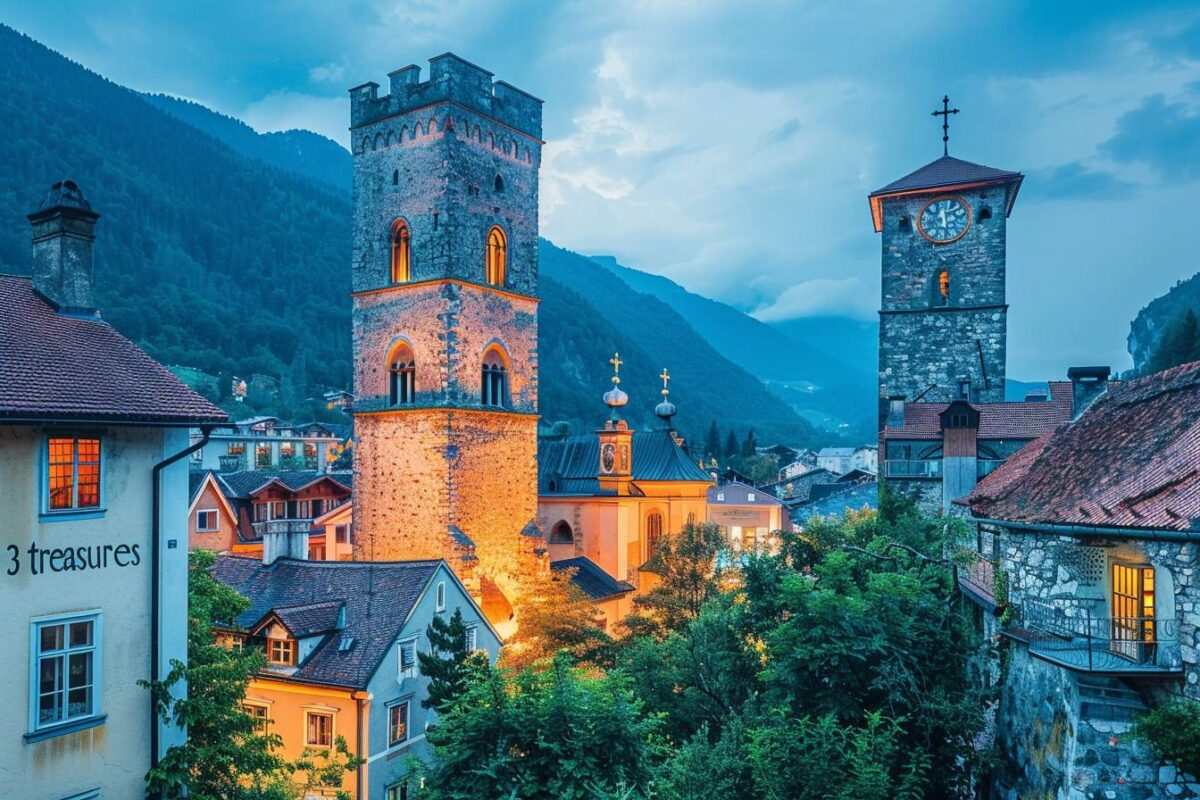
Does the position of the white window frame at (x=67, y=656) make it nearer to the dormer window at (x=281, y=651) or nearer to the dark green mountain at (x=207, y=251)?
the dormer window at (x=281, y=651)

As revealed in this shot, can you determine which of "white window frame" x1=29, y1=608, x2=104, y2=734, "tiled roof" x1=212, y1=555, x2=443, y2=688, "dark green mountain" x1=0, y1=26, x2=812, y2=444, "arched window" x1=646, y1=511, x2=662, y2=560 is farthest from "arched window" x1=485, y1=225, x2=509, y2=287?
"dark green mountain" x1=0, y1=26, x2=812, y2=444

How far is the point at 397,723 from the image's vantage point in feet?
77.0

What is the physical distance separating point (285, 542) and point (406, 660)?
7.77m

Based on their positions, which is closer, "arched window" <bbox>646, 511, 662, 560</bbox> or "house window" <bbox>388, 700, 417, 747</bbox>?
"house window" <bbox>388, 700, 417, 747</bbox>

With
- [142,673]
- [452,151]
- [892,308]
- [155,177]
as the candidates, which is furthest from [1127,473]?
[155,177]

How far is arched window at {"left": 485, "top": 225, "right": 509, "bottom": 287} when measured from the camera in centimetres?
3900

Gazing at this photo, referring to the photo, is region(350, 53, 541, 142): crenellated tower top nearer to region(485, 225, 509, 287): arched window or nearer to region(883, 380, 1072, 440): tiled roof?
region(485, 225, 509, 287): arched window

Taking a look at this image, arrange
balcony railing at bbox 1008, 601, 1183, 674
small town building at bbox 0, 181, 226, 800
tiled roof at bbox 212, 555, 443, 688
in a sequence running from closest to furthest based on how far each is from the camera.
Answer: balcony railing at bbox 1008, 601, 1183, 674, small town building at bbox 0, 181, 226, 800, tiled roof at bbox 212, 555, 443, 688

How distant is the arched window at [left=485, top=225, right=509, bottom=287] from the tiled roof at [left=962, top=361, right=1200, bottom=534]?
86.7ft

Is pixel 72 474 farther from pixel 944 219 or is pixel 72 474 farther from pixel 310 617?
pixel 944 219

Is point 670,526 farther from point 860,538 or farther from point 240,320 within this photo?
point 240,320

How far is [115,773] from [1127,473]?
1674cm

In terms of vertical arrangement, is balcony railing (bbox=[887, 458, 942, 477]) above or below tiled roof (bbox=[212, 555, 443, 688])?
above

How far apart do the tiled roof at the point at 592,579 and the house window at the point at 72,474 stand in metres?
31.0
